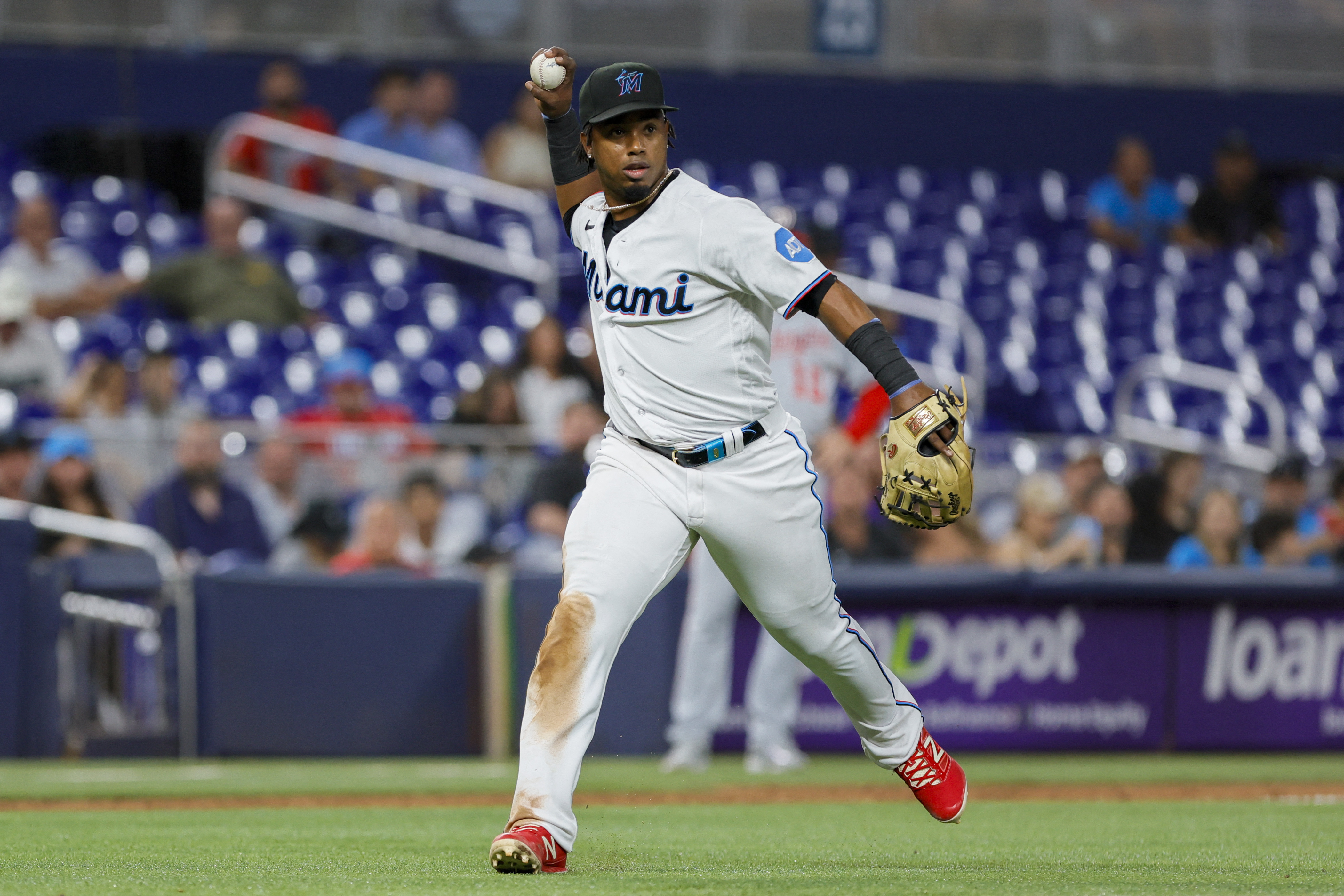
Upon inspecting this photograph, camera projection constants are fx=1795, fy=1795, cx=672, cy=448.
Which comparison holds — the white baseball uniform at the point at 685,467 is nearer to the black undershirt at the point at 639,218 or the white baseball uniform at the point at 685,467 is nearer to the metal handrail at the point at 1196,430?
the black undershirt at the point at 639,218

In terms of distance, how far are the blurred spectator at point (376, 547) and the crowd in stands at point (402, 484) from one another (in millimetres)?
11

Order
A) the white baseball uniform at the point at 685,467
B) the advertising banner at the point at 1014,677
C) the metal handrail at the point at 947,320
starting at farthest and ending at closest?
the metal handrail at the point at 947,320, the advertising banner at the point at 1014,677, the white baseball uniform at the point at 685,467

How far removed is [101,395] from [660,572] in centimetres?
683

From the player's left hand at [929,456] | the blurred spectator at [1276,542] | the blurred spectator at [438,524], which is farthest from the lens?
the blurred spectator at [1276,542]

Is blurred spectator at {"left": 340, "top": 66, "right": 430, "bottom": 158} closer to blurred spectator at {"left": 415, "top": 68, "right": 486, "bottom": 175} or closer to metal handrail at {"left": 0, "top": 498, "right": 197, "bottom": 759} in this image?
blurred spectator at {"left": 415, "top": 68, "right": 486, "bottom": 175}

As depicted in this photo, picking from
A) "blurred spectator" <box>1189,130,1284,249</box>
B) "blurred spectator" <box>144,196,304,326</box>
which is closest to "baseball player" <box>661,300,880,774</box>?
"blurred spectator" <box>144,196,304,326</box>

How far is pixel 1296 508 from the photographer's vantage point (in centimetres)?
1002

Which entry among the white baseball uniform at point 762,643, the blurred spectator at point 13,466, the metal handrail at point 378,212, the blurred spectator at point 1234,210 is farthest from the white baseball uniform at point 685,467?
the blurred spectator at point 1234,210

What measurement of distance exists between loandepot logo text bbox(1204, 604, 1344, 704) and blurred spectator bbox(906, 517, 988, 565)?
1305mm

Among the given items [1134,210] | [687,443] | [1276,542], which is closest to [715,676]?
[687,443]

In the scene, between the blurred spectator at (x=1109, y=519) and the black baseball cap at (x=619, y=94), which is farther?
the blurred spectator at (x=1109, y=519)

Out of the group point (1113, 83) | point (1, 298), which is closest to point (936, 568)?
point (1, 298)

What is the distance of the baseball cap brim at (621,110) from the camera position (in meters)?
4.19

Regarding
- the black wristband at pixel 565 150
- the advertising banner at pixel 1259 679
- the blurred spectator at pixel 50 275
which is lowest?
the advertising banner at pixel 1259 679
